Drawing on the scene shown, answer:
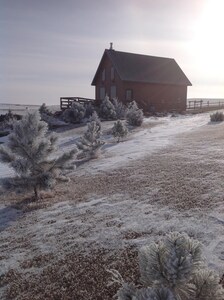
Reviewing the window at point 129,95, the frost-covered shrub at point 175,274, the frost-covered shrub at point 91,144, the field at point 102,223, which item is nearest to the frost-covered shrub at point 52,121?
the window at point 129,95

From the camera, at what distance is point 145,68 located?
48.5 m

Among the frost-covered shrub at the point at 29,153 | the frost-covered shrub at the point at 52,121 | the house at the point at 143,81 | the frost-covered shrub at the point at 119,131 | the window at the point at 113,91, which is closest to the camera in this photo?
the frost-covered shrub at the point at 29,153

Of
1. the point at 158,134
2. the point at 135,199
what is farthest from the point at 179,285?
the point at 158,134

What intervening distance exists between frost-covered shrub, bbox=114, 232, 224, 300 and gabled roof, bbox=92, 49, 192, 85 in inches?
1667

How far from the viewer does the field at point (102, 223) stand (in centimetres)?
629

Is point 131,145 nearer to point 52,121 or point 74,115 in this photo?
point 74,115

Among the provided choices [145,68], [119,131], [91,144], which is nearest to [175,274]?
[91,144]

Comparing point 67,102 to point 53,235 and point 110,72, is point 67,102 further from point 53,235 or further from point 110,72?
point 53,235

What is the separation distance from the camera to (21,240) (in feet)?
27.4

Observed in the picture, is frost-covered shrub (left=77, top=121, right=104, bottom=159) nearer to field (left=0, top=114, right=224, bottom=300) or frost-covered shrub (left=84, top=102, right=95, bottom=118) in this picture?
field (left=0, top=114, right=224, bottom=300)

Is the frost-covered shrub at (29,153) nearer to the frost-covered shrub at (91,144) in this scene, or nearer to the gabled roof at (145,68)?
the frost-covered shrub at (91,144)

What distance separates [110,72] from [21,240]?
40970 mm

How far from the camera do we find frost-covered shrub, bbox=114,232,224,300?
2.98 m

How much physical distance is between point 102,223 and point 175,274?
5.75 metres
